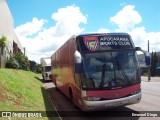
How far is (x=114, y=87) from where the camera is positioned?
37.0 ft

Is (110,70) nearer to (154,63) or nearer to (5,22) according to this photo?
(5,22)

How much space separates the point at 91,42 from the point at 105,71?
1.32 meters

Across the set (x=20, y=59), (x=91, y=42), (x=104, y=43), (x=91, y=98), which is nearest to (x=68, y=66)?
(x=91, y=42)

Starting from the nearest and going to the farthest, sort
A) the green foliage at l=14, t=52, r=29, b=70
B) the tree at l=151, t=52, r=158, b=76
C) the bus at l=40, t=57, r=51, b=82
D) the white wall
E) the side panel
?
the side panel < the white wall < the green foliage at l=14, t=52, r=29, b=70 < the bus at l=40, t=57, r=51, b=82 < the tree at l=151, t=52, r=158, b=76

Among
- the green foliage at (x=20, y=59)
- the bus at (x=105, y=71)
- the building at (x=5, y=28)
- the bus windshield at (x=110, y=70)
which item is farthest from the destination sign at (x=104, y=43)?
the green foliage at (x=20, y=59)

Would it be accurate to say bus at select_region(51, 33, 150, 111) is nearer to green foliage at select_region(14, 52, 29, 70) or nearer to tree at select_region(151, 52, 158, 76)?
green foliage at select_region(14, 52, 29, 70)

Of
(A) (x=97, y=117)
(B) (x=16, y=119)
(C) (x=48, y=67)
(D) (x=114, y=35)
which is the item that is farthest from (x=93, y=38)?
(C) (x=48, y=67)

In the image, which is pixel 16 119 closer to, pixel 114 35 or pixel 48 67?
pixel 114 35

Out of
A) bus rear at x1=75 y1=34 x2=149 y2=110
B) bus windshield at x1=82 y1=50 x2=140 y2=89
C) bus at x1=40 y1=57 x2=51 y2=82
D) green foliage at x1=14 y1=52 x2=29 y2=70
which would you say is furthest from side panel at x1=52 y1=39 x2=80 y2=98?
green foliage at x1=14 y1=52 x2=29 y2=70

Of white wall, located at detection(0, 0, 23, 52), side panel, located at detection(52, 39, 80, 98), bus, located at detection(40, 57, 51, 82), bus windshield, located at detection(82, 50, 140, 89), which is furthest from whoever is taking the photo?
bus, located at detection(40, 57, 51, 82)

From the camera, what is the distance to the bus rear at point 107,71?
11180 millimetres

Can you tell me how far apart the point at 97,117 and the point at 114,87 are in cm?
158

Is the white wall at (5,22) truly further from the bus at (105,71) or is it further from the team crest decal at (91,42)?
the bus at (105,71)

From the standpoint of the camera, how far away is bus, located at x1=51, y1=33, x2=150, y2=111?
1118 centimetres
